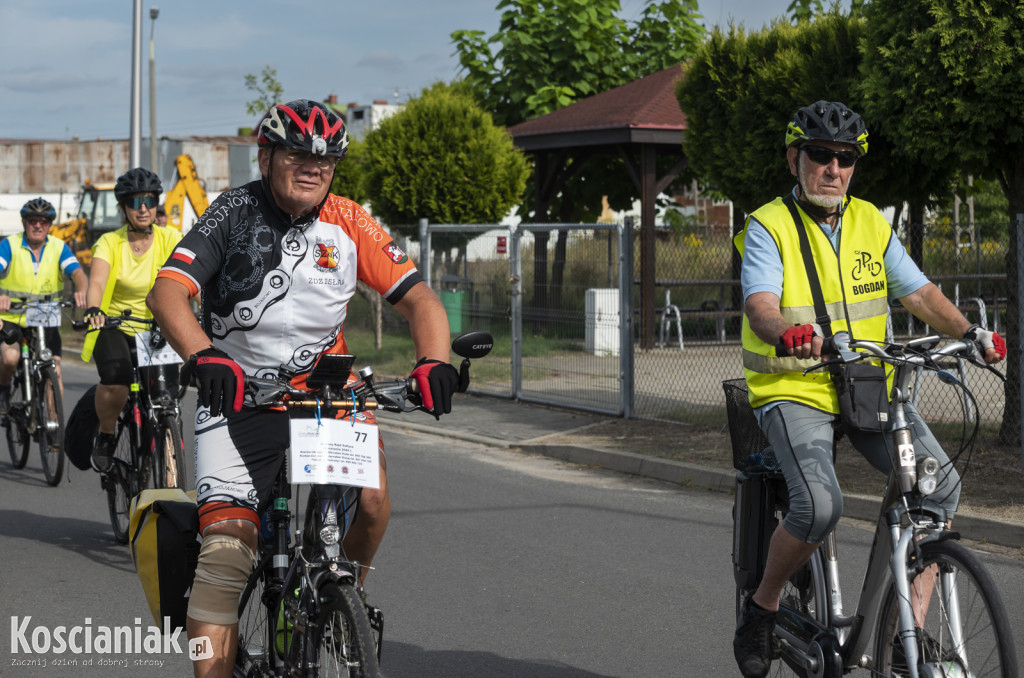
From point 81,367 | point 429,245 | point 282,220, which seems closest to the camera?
point 282,220

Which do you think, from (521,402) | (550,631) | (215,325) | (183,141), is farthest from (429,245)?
(183,141)

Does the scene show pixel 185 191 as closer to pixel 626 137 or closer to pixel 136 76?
pixel 136 76

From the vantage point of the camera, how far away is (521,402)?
12836mm

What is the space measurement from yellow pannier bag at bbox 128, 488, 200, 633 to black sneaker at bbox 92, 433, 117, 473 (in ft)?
10.8

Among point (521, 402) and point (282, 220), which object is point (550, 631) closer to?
point (282, 220)

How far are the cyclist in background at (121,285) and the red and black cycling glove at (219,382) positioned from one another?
3795mm

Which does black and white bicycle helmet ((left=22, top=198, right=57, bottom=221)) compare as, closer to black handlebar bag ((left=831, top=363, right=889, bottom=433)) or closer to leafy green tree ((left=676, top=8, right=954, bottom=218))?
leafy green tree ((left=676, top=8, right=954, bottom=218))

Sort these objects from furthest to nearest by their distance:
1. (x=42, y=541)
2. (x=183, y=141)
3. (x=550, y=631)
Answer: (x=183, y=141) < (x=42, y=541) < (x=550, y=631)

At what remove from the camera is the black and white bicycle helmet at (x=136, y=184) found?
22.2ft

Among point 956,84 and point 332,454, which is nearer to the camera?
point 332,454

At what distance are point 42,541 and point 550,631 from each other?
331 centimetres

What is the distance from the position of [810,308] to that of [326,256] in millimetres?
1541

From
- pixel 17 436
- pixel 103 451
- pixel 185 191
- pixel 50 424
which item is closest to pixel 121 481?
pixel 103 451

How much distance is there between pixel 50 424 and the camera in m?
8.59
